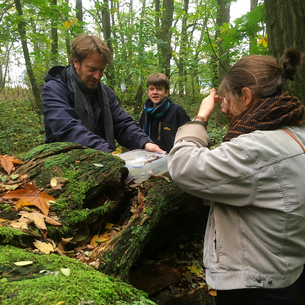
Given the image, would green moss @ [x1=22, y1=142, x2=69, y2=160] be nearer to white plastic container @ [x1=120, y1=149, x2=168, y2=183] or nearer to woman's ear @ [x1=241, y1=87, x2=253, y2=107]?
white plastic container @ [x1=120, y1=149, x2=168, y2=183]

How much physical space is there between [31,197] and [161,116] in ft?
10.7

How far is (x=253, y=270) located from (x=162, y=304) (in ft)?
4.60

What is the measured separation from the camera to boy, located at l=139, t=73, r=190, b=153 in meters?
4.27

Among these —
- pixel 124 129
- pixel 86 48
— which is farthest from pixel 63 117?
pixel 124 129

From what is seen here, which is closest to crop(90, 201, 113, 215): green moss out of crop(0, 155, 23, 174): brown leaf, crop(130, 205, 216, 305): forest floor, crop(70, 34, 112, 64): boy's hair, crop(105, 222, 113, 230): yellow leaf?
crop(105, 222, 113, 230): yellow leaf

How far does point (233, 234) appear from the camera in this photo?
1.23m

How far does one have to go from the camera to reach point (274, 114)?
1.14m

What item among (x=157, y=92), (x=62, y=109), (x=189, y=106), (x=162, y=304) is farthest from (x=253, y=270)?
(x=189, y=106)

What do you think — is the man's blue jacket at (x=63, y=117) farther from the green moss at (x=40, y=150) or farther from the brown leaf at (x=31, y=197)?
the brown leaf at (x=31, y=197)

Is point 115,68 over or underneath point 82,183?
over

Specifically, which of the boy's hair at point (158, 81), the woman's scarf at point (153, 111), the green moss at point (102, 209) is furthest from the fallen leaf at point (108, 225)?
the boy's hair at point (158, 81)

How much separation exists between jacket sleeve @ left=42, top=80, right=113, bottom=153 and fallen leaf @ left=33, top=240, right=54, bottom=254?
1.25 meters

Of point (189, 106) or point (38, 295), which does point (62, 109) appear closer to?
point (38, 295)

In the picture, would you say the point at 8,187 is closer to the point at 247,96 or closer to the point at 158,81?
the point at 247,96
